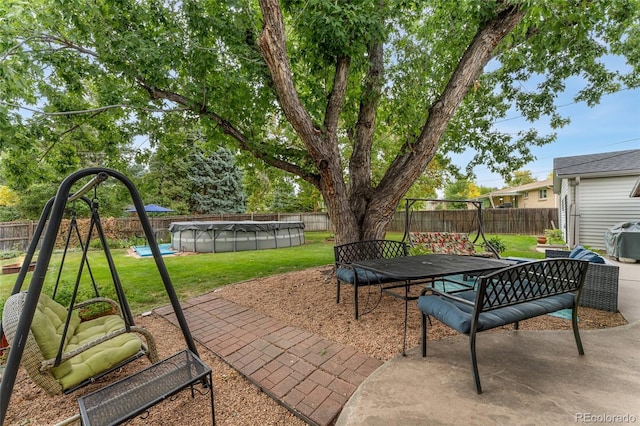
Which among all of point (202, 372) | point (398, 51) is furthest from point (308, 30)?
point (202, 372)

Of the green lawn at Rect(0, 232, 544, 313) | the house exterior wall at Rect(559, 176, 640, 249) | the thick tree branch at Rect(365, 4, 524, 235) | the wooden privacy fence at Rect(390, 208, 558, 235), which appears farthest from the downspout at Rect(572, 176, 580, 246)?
the green lawn at Rect(0, 232, 544, 313)

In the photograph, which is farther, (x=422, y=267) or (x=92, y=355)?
(x=422, y=267)

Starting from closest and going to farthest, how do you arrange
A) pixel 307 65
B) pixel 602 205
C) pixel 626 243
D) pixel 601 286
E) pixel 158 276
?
pixel 601 286, pixel 307 65, pixel 158 276, pixel 626 243, pixel 602 205

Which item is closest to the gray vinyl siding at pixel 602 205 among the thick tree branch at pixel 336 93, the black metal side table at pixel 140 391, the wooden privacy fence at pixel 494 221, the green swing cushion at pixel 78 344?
the wooden privacy fence at pixel 494 221

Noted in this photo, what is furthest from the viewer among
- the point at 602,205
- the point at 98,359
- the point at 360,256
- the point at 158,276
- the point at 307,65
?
the point at 602,205

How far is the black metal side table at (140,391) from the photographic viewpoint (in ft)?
4.70

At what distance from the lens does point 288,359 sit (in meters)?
2.39

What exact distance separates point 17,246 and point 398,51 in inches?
536

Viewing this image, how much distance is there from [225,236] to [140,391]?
344 inches

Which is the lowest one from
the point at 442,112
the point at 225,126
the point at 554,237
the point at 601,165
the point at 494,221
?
the point at 554,237

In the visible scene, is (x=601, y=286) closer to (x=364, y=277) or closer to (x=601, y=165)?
(x=364, y=277)

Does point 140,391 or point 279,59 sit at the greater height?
point 279,59

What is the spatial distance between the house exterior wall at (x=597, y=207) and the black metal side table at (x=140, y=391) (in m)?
11.0

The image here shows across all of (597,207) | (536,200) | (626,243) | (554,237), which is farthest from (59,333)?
(536,200)
